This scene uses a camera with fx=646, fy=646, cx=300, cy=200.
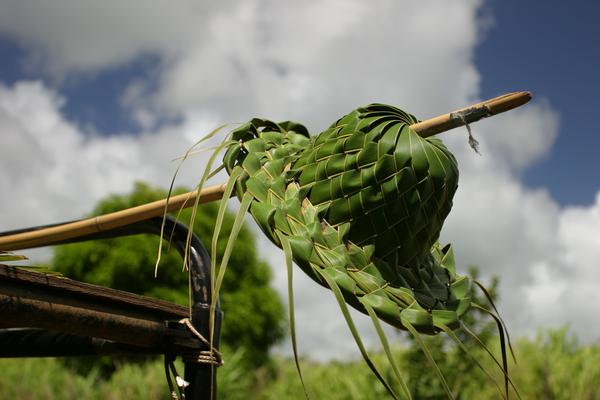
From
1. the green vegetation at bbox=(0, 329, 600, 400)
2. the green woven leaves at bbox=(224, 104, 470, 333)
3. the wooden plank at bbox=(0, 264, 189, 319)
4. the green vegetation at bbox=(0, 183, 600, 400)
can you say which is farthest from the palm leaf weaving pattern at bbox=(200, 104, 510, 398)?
the green vegetation at bbox=(0, 329, 600, 400)

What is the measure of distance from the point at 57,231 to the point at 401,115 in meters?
0.60

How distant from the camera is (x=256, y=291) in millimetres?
9141

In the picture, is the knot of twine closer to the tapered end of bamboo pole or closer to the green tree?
the tapered end of bamboo pole

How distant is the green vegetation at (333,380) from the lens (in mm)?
4492

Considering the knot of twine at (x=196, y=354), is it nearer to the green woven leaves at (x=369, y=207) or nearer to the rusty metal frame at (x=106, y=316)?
the rusty metal frame at (x=106, y=316)

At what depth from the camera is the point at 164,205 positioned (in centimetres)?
98

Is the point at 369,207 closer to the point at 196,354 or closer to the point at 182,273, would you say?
the point at 196,354

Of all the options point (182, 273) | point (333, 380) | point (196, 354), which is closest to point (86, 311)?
point (196, 354)

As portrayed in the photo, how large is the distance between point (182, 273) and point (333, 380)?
3.60 metres

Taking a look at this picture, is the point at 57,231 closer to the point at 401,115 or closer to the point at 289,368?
the point at 401,115

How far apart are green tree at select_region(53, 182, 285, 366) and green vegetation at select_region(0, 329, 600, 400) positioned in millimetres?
644

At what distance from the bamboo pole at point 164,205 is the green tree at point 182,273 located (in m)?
7.16

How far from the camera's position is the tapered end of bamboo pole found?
0.81 m

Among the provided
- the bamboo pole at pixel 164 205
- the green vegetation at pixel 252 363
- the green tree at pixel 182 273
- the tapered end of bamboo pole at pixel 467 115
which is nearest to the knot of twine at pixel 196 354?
the bamboo pole at pixel 164 205
